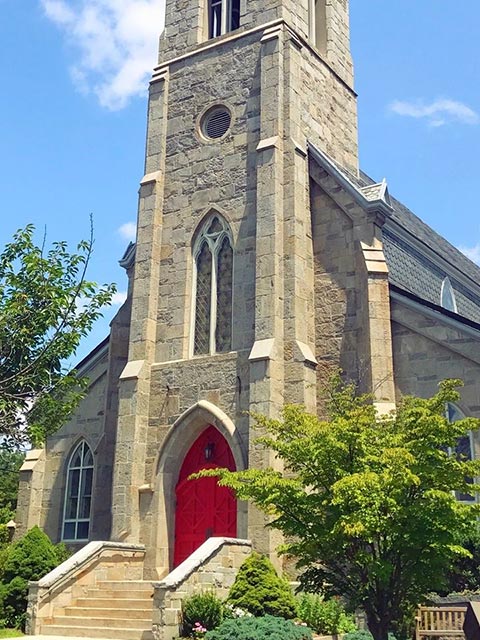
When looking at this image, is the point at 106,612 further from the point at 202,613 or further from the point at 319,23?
the point at 319,23

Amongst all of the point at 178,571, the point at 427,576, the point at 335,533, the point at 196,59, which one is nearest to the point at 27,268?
the point at 178,571

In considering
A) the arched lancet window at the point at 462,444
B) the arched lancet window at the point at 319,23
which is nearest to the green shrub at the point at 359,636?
the arched lancet window at the point at 462,444

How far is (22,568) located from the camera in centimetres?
1817

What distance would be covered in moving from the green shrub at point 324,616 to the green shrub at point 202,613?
1737mm

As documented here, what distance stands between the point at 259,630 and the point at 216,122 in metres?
14.1

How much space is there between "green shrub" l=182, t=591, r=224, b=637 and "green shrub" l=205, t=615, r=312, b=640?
54 cm

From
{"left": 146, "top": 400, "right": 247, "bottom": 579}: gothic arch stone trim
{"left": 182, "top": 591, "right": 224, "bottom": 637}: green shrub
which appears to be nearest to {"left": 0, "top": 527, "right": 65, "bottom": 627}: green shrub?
{"left": 146, "top": 400, "right": 247, "bottom": 579}: gothic arch stone trim

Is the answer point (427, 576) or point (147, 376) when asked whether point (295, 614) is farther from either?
point (147, 376)

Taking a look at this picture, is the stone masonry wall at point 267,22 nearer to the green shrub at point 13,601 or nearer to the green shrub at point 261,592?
the green shrub at point 261,592

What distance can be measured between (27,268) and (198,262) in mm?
7050

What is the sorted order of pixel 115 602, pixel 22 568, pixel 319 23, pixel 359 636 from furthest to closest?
1. pixel 319 23
2. pixel 22 568
3. pixel 115 602
4. pixel 359 636

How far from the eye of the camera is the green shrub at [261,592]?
1420cm

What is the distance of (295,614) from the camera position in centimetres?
1442

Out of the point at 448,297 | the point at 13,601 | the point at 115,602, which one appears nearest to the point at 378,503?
the point at 115,602
